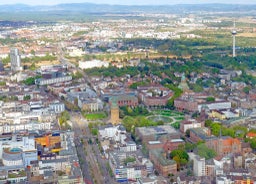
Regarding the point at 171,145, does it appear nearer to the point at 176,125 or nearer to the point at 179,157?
the point at 179,157

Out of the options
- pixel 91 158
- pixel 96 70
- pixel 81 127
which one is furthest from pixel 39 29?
pixel 91 158

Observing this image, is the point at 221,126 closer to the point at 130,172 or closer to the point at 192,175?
the point at 192,175

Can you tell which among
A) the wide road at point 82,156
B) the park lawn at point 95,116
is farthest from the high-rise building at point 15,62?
the wide road at point 82,156

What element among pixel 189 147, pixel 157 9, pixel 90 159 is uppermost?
pixel 157 9

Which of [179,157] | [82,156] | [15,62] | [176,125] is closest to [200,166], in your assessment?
[179,157]

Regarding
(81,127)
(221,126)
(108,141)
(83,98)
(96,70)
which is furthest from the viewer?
(96,70)

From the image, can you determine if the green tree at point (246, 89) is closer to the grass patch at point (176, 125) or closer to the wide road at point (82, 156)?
the grass patch at point (176, 125)

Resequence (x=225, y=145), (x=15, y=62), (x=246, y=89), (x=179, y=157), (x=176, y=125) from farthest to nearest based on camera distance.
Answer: (x=15, y=62) → (x=246, y=89) → (x=176, y=125) → (x=225, y=145) → (x=179, y=157)

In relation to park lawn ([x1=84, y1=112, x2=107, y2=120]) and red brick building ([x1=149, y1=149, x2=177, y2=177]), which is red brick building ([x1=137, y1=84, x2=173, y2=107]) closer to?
park lawn ([x1=84, y1=112, x2=107, y2=120])

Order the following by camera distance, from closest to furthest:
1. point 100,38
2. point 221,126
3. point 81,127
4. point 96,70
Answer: point 221,126, point 81,127, point 96,70, point 100,38

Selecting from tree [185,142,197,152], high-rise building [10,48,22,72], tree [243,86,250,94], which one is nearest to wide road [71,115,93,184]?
tree [185,142,197,152]

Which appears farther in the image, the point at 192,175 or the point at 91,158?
the point at 91,158
